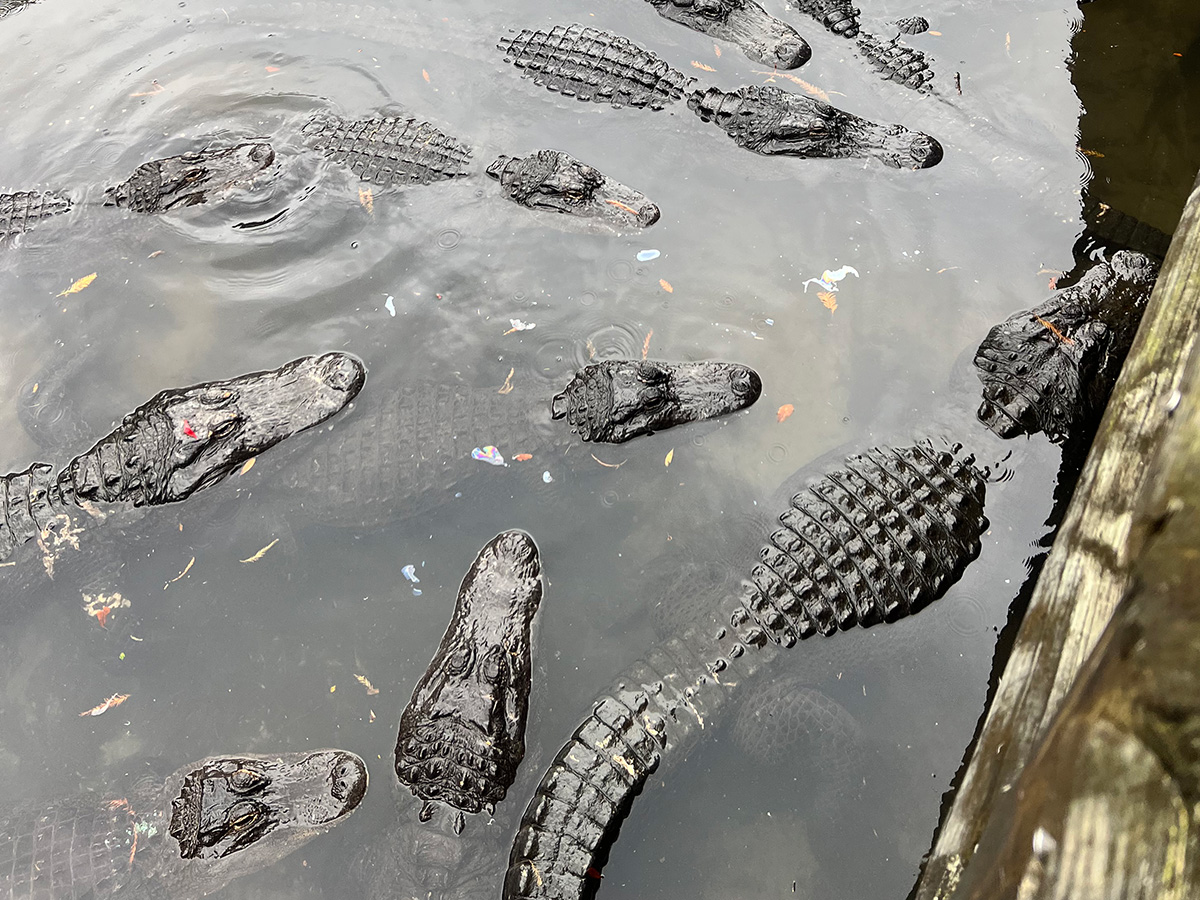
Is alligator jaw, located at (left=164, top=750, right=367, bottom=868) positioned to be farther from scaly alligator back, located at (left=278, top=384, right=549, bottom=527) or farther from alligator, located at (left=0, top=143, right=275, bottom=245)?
alligator, located at (left=0, top=143, right=275, bottom=245)

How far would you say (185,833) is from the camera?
3266mm

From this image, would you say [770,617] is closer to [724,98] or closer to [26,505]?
[724,98]

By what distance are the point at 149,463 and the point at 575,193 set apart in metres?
3.20

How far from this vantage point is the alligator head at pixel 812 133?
204 inches

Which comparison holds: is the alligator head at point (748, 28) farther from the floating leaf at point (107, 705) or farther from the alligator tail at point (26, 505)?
the floating leaf at point (107, 705)

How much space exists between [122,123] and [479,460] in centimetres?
442

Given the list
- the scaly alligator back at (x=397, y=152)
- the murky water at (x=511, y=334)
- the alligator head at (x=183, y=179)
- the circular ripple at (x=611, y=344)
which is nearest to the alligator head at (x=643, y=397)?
the murky water at (x=511, y=334)

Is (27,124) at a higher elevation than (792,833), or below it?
higher

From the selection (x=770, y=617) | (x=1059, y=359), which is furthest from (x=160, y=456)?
(x=1059, y=359)

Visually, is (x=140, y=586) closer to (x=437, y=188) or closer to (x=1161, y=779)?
(x=437, y=188)

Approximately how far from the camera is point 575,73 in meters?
5.68

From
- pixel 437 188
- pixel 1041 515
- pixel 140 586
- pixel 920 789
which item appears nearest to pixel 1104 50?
pixel 1041 515

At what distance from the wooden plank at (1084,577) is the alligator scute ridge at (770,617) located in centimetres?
109

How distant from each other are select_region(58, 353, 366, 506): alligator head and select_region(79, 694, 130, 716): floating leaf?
107 cm
